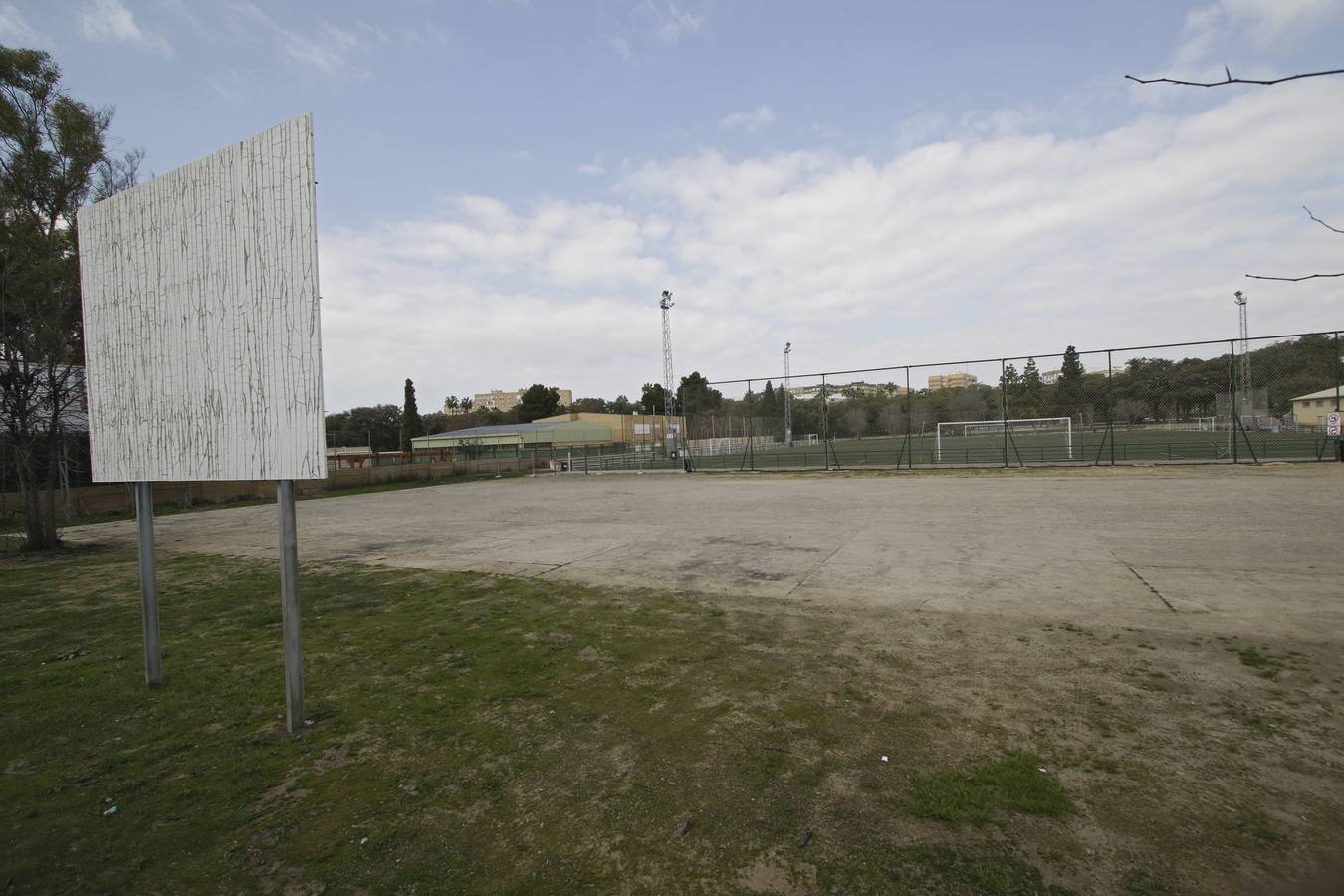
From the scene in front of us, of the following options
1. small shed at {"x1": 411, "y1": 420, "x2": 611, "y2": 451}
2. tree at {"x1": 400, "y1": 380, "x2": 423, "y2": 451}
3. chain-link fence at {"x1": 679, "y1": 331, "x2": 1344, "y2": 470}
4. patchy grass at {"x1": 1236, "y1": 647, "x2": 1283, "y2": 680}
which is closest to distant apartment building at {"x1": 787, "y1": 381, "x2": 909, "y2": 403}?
chain-link fence at {"x1": 679, "y1": 331, "x2": 1344, "y2": 470}

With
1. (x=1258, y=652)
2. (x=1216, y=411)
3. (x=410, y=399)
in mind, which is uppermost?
(x=410, y=399)

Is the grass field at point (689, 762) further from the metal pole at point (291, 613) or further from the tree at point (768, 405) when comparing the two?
the tree at point (768, 405)

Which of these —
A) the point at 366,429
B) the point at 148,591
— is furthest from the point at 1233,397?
the point at 366,429

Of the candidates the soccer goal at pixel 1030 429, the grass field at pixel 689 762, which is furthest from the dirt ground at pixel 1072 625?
the soccer goal at pixel 1030 429

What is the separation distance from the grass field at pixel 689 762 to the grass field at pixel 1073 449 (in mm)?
18330

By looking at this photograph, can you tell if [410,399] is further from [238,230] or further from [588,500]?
[238,230]

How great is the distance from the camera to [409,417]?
7675 cm

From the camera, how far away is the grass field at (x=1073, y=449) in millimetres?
20391

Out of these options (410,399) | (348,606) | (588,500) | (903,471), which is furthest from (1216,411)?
(410,399)

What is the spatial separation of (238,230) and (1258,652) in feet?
23.4

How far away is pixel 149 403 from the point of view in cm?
403

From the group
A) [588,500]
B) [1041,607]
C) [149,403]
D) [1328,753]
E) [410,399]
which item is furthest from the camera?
[410,399]

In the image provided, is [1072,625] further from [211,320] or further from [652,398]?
[652,398]

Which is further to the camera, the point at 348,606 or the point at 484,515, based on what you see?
the point at 484,515
